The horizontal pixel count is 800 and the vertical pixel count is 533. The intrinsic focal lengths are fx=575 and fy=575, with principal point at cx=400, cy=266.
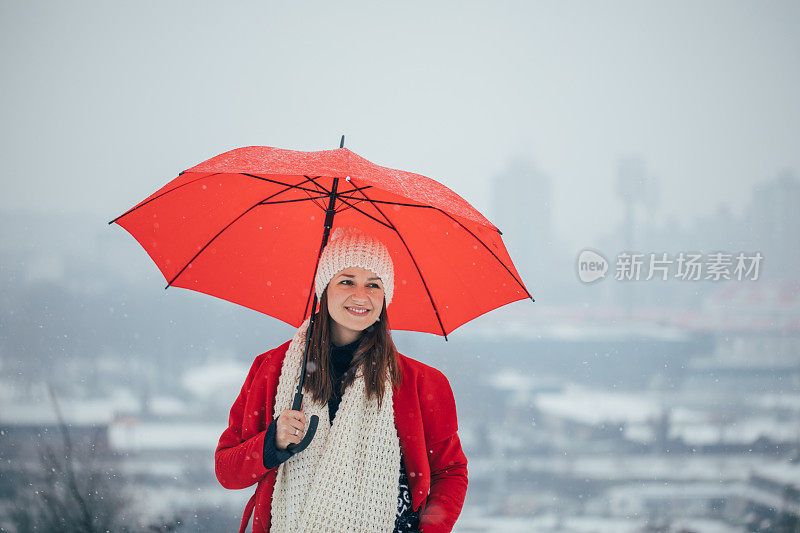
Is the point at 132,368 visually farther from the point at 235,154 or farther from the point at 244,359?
the point at 235,154

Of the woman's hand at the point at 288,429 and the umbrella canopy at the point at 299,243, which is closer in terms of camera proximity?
the woman's hand at the point at 288,429

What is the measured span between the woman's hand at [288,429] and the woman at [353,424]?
151mm

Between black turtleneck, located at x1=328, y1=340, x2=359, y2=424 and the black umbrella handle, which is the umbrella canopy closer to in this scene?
black turtleneck, located at x1=328, y1=340, x2=359, y2=424

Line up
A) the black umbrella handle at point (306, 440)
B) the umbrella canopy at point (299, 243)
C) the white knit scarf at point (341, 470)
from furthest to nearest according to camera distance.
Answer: the umbrella canopy at point (299, 243) → the white knit scarf at point (341, 470) → the black umbrella handle at point (306, 440)

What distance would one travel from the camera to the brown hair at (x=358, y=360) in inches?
54.6

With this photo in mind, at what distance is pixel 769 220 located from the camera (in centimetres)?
1628

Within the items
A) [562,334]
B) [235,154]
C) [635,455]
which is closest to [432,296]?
[235,154]

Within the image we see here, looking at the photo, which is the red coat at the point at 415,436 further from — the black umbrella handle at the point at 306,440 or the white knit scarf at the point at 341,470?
the black umbrella handle at the point at 306,440

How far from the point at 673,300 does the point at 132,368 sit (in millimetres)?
14301

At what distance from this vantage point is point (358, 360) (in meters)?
1.40

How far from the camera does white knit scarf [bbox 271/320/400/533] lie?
135 cm

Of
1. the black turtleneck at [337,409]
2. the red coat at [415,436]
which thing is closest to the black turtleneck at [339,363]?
the black turtleneck at [337,409]

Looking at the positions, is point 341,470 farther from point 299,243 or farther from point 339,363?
point 299,243

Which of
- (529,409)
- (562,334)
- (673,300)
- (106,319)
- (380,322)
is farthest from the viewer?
(529,409)
